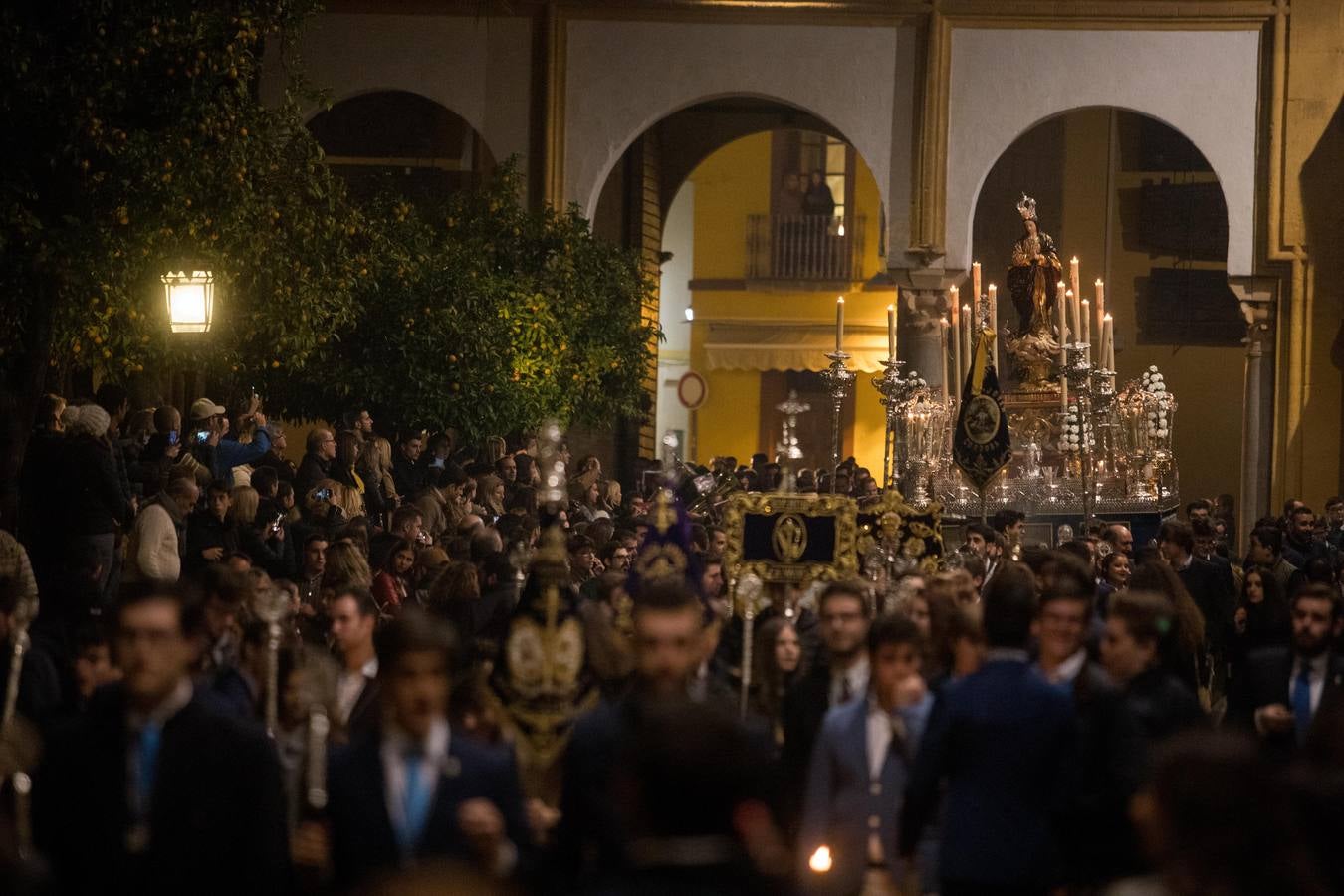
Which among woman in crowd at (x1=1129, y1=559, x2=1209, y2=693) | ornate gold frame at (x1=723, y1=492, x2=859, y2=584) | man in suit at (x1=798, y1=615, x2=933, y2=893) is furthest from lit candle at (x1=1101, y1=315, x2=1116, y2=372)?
man in suit at (x1=798, y1=615, x2=933, y2=893)

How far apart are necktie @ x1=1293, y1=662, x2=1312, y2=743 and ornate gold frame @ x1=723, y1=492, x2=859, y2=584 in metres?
2.90

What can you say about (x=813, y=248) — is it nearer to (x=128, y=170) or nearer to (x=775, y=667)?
(x=128, y=170)

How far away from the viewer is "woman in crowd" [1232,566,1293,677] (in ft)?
40.7

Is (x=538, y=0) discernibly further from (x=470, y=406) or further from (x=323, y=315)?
(x=323, y=315)

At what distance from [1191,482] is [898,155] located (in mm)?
10352

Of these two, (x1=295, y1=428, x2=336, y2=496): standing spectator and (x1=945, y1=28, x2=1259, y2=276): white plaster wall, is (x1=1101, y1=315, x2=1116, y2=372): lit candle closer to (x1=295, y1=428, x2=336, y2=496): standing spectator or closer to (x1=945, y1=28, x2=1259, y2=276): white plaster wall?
(x1=945, y1=28, x2=1259, y2=276): white plaster wall

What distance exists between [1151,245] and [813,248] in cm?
922

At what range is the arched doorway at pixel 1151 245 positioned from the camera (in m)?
34.1

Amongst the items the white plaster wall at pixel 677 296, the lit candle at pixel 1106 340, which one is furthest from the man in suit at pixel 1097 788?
the white plaster wall at pixel 677 296

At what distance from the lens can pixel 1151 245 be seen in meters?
34.7

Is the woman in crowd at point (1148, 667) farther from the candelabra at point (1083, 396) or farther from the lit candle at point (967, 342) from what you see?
the lit candle at point (967, 342)

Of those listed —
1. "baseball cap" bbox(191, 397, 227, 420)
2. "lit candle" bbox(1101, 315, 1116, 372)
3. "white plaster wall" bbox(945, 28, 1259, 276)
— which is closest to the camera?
"baseball cap" bbox(191, 397, 227, 420)

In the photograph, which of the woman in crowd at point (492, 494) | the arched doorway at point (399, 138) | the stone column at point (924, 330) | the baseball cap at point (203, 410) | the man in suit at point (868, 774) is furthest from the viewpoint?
the arched doorway at point (399, 138)

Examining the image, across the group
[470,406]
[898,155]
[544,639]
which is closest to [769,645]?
[544,639]
